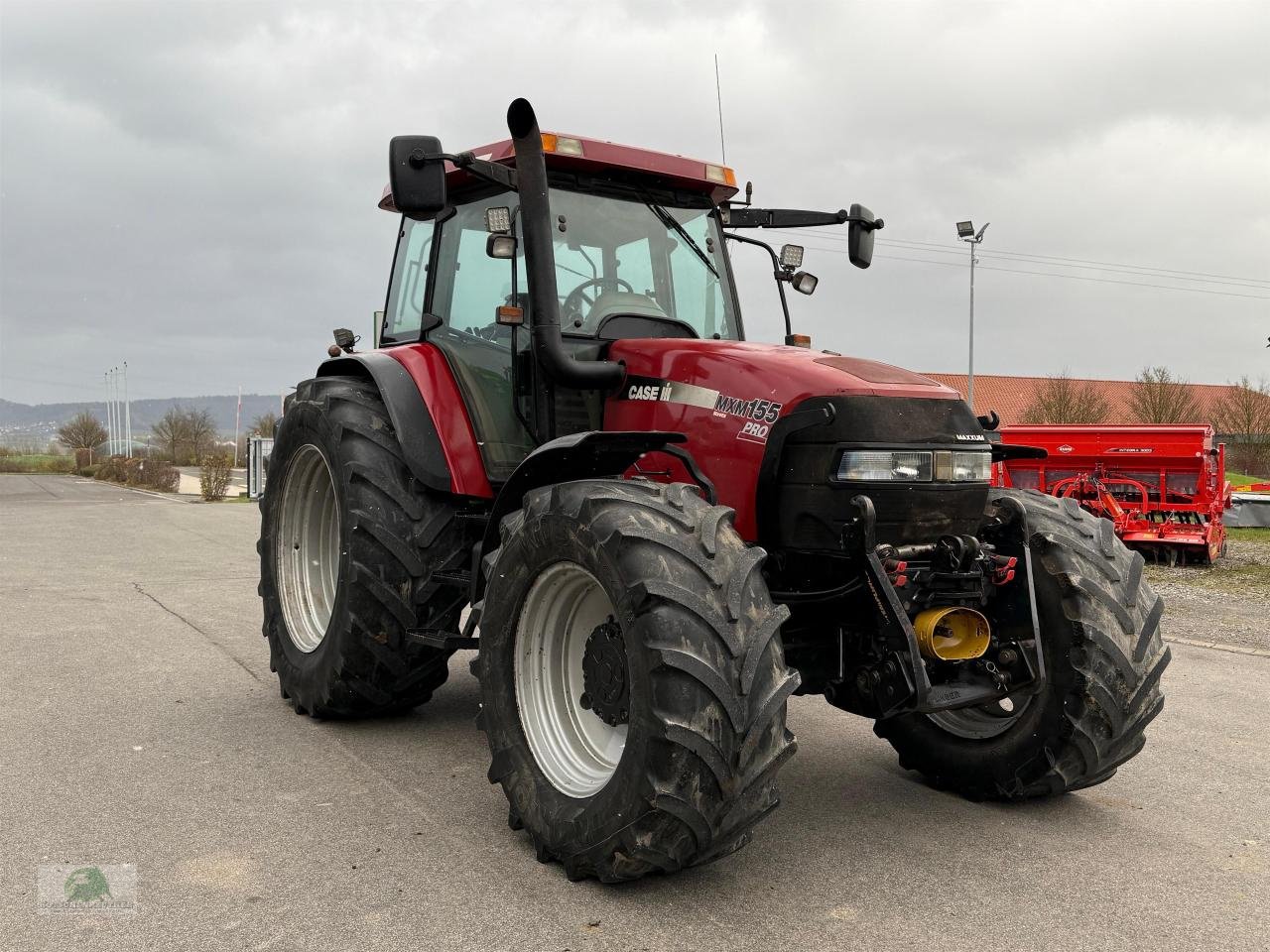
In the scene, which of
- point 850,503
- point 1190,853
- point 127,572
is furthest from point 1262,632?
point 127,572

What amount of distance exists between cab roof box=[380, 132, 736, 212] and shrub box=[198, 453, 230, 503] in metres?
23.2

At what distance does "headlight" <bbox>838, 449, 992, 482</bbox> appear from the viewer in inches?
146

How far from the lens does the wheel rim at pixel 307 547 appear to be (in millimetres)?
5781

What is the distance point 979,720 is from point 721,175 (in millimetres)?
2685

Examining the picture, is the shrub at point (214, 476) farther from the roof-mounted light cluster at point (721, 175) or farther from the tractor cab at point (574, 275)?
the roof-mounted light cluster at point (721, 175)

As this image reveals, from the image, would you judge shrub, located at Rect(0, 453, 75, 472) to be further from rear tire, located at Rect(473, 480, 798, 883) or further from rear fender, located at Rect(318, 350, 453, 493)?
rear tire, located at Rect(473, 480, 798, 883)

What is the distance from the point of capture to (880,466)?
147 inches

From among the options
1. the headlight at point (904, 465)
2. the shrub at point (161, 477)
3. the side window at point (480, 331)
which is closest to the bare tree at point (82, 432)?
the shrub at point (161, 477)

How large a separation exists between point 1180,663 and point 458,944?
5945mm

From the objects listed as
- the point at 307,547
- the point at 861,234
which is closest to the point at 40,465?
the point at 307,547

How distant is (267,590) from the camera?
234 inches

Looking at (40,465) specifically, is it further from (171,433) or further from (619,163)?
(619,163)

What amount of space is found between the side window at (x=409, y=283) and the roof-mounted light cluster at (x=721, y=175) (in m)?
1.44

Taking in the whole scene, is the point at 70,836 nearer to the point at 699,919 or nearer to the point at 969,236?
the point at 699,919
